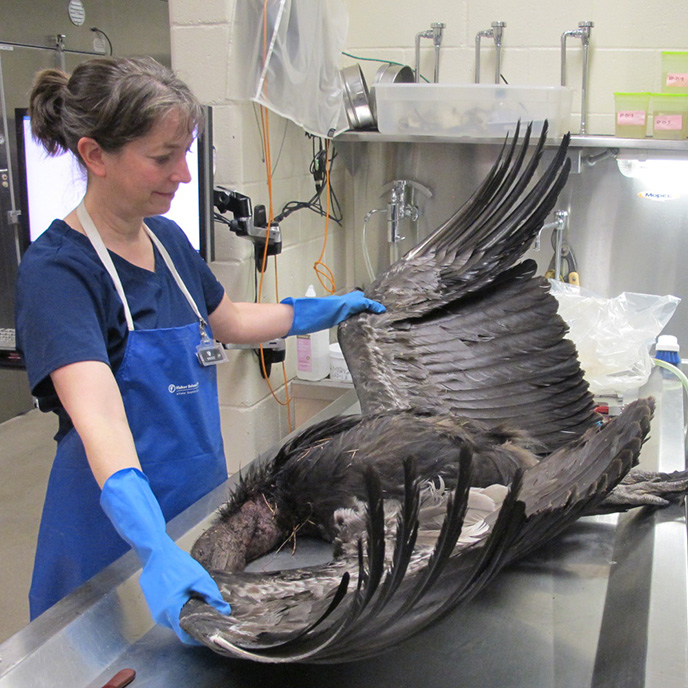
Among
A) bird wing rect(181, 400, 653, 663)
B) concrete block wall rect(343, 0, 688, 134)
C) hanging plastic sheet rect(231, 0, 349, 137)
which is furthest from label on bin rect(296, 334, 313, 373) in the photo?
bird wing rect(181, 400, 653, 663)

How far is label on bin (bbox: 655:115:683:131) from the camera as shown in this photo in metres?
2.43

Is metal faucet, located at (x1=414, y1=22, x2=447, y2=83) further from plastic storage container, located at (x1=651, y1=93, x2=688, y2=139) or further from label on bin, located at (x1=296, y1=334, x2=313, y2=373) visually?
label on bin, located at (x1=296, y1=334, x2=313, y2=373)

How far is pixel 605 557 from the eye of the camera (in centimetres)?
130

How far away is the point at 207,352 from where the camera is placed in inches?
59.2

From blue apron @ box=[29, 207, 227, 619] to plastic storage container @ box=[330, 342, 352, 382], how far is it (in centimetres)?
116

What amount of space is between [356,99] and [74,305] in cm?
168

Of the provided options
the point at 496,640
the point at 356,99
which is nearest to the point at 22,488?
the point at 356,99

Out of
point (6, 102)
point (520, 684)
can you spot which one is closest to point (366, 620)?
point (520, 684)

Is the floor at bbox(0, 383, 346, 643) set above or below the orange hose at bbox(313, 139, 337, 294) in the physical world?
below

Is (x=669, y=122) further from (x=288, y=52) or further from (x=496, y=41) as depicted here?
(x=288, y=52)

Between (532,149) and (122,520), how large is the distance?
202 centimetres

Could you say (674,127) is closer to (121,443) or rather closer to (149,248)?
(149,248)

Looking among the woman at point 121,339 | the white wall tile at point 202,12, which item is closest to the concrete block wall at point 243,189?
the white wall tile at point 202,12

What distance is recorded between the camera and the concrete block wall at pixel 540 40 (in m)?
2.58
